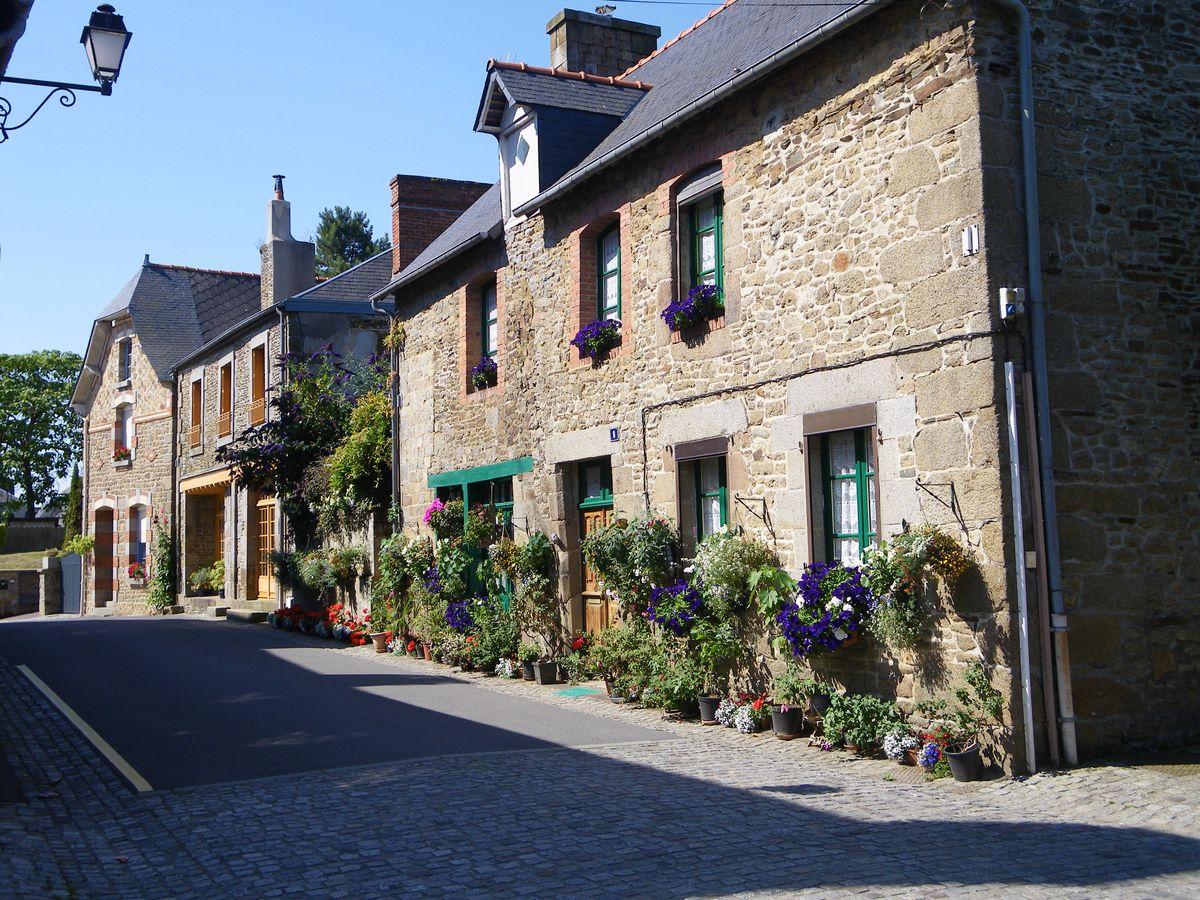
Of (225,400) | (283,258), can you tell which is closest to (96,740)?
(283,258)

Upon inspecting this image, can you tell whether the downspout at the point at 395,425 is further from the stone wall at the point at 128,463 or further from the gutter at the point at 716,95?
the stone wall at the point at 128,463

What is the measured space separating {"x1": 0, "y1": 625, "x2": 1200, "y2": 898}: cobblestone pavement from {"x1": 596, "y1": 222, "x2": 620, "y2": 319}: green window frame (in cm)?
541

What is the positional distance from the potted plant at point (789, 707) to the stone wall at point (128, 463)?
21923mm

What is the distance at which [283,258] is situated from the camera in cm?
2267

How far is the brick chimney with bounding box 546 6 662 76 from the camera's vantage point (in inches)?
603

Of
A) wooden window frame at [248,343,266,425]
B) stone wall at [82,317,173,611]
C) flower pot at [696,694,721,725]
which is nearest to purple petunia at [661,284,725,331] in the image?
flower pot at [696,694,721,725]

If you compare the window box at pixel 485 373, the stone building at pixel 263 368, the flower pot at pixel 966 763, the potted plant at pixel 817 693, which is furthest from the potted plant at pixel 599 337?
the stone building at pixel 263 368

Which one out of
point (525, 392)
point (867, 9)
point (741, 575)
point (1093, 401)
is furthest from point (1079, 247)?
point (525, 392)

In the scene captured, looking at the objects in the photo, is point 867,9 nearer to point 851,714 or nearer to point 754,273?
point 754,273

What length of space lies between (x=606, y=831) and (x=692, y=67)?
9109 millimetres

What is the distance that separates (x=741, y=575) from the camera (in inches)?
372

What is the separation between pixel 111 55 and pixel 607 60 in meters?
8.30

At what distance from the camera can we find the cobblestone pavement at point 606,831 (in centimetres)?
525

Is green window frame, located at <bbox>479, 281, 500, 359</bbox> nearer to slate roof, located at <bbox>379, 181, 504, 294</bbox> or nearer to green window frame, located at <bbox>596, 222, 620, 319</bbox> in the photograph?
slate roof, located at <bbox>379, 181, 504, 294</bbox>
